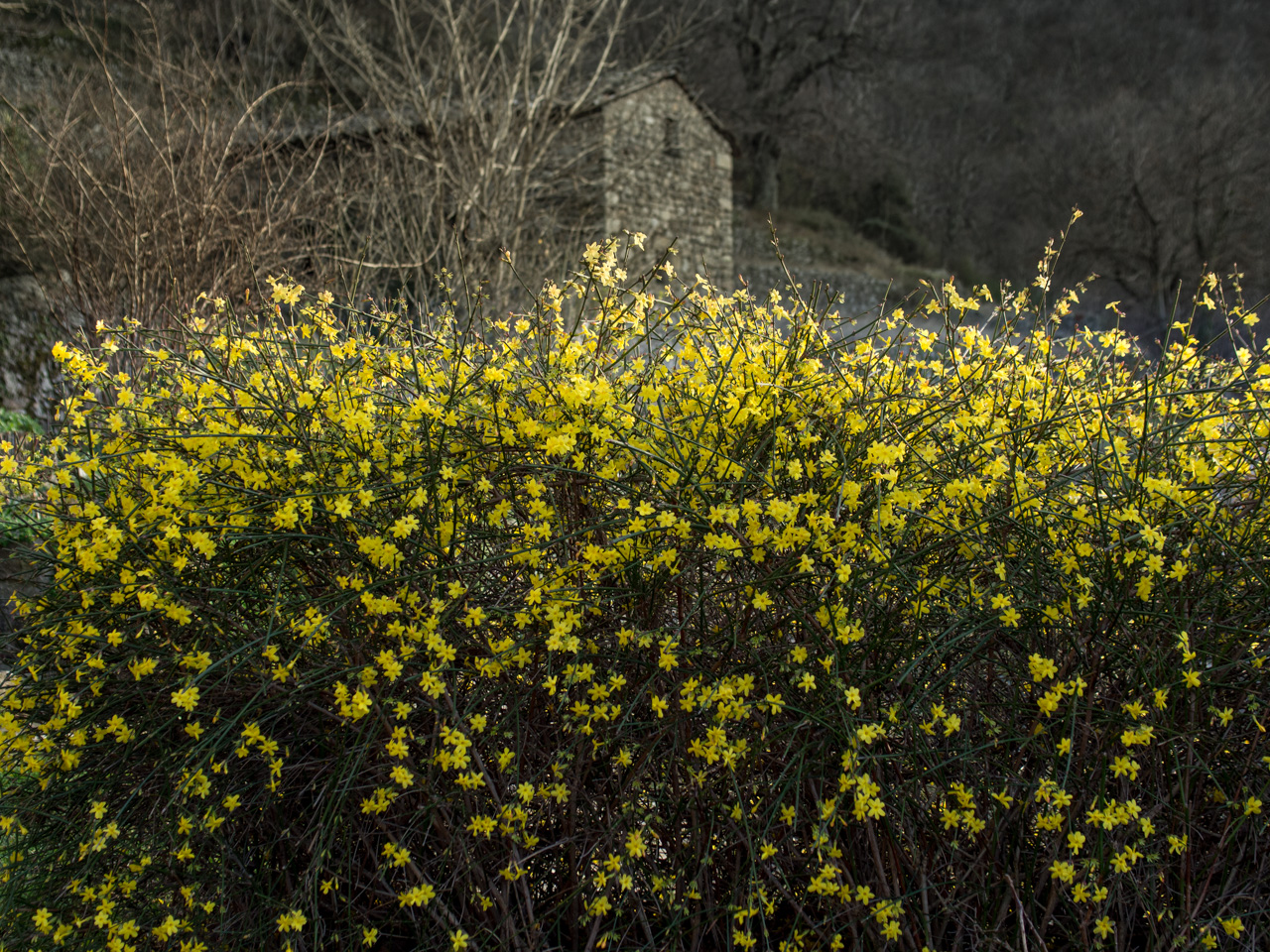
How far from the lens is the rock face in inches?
393

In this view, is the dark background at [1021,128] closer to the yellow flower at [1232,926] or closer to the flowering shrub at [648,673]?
the flowering shrub at [648,673]

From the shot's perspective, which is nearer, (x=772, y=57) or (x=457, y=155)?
(x=457, y=155)

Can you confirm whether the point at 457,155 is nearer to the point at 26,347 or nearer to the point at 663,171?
the point at 26,347

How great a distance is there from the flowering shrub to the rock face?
28.9 ft

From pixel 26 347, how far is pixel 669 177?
13.8 m

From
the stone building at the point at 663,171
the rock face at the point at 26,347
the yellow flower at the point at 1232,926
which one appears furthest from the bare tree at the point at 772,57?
the yellow flower at the point at 1232,926

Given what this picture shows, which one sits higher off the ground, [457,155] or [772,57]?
[772,57]

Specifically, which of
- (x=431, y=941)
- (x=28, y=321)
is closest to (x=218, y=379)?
(x=431, y=941)

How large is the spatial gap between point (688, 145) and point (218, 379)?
20.8 m

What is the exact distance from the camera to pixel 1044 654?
1.94 metres

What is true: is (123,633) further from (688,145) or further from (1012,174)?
(1012,174)

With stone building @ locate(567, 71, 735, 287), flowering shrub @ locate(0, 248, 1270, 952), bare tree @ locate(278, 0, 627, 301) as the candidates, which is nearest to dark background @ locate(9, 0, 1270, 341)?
stone building @ locate(567, 71, 735, 287)

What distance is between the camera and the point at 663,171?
2067cm

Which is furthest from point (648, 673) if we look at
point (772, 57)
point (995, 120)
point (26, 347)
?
point (995, 120)
